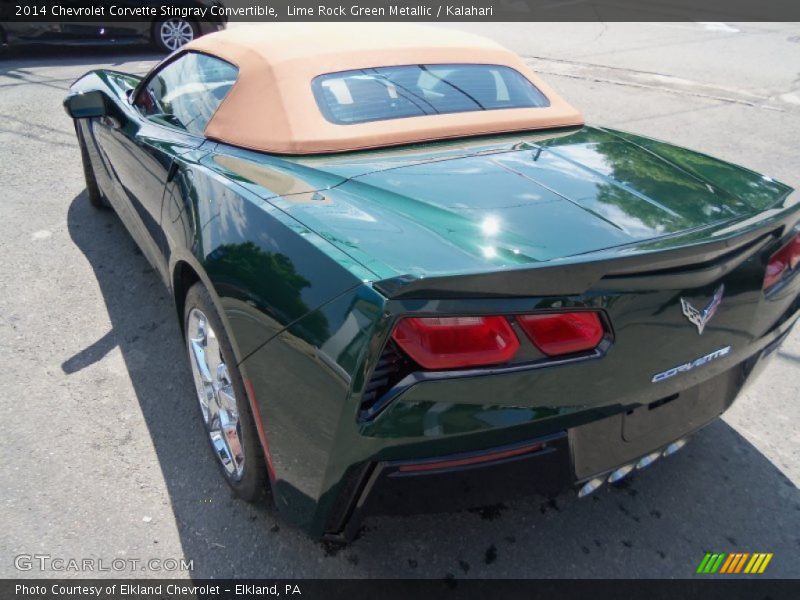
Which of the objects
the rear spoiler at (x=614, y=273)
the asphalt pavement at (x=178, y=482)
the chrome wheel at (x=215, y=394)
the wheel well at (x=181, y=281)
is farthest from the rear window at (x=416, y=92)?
the asphalt pavement at (x=178, y=482)

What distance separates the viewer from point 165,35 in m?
10.3

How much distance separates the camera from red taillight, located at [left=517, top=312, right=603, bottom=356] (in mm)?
1575

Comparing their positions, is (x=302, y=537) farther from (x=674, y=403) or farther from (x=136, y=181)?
(x=136, y=181)

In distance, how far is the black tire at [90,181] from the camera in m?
4.59

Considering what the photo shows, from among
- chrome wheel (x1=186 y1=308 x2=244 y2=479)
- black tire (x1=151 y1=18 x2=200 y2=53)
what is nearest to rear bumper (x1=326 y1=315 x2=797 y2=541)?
chrome wheel (x1=186 y1=308 x2=244 y2=479)

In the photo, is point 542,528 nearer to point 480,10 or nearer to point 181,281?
point 181,281

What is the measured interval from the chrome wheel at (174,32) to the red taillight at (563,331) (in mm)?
10324

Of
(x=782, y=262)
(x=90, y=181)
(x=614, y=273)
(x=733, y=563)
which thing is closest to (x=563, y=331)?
(x=614, y=273)

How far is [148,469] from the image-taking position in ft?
8.28

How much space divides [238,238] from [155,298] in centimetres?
188

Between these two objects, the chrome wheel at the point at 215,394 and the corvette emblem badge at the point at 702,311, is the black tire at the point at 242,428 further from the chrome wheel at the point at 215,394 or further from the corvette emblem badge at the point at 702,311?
the corvette emblem badge at the point at 702,311

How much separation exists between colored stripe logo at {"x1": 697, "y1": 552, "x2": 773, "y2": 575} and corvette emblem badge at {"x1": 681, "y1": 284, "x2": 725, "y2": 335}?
871 mm

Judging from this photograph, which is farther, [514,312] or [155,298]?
[155,298]

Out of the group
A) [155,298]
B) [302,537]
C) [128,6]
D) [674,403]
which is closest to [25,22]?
[128,6]
